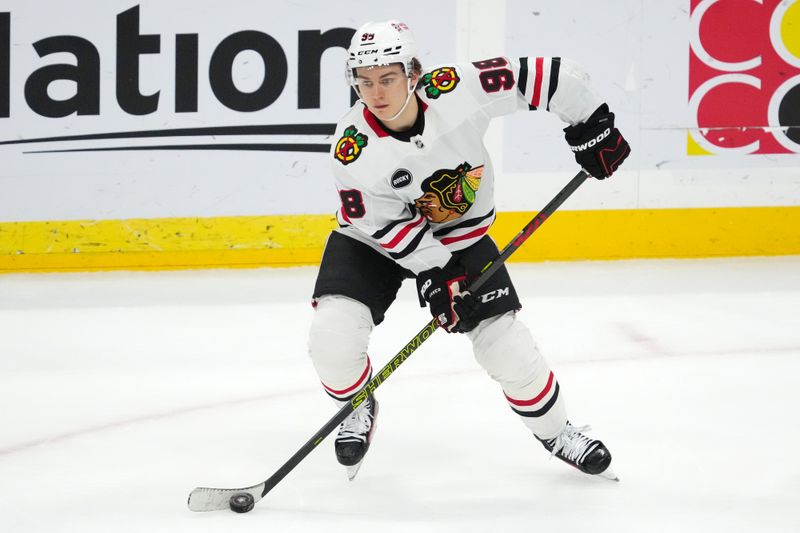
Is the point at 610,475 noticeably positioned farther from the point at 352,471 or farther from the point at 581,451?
the point at 352,471

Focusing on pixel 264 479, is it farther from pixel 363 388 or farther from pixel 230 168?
pixel 230 168

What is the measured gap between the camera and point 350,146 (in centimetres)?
226

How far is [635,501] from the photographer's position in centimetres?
223

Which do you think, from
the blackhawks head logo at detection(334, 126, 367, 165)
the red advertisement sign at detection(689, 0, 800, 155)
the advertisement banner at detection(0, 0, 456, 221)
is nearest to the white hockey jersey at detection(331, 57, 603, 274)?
the blackhawks head logo at detection(334, 126, 367, 165)

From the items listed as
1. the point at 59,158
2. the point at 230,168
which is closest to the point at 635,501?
the point at 230,168

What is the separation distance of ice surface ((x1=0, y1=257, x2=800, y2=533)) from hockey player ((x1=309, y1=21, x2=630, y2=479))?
0.18 meters

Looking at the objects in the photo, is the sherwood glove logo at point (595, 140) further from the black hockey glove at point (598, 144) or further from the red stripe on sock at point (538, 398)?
the red stripe on sock at point (538, 398)

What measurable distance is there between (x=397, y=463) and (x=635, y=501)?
1.87ft

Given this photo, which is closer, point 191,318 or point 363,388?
point 363,388

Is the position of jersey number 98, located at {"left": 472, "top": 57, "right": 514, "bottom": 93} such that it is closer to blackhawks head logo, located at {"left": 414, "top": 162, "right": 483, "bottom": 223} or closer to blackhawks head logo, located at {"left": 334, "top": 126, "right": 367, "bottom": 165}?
blackhawks head logo, located at {"left": 414, "top": 162, "right": 483, "bottom": 223}

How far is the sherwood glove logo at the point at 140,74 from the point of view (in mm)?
4590

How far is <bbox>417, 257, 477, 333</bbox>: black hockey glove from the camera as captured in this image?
2.22 m

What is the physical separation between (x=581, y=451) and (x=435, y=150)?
2.33 feet

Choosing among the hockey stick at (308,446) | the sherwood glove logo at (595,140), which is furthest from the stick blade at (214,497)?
the sherwood glove logo at (595,140)
